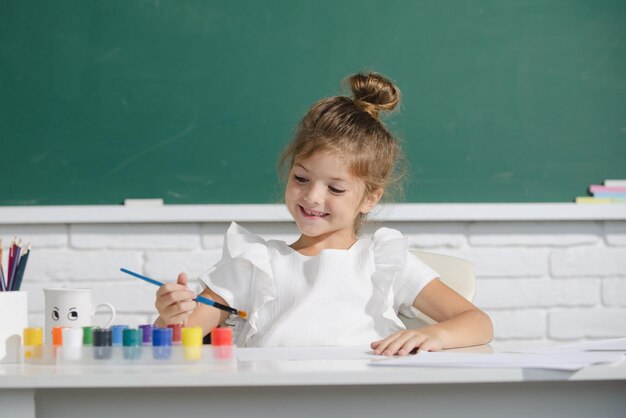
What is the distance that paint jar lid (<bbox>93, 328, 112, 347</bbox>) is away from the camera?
38.2 inches

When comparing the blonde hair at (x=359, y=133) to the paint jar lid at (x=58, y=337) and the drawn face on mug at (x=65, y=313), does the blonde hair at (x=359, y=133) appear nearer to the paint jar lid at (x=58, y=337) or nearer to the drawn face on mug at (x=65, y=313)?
the drawn face on mug at (x=65, y=313)

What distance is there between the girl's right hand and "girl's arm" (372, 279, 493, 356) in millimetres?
293

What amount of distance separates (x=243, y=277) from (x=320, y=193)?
0.70 ft

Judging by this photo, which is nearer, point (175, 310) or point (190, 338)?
point (190, 338)

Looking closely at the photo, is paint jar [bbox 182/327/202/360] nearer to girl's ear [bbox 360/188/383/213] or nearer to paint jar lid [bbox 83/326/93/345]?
paint jar lid [bbox 83/326/93/345]

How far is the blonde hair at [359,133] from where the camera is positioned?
1.63 m

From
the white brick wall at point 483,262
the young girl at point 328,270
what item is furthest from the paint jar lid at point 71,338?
the white brick wall at point 483,262

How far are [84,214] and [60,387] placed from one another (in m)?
1.55

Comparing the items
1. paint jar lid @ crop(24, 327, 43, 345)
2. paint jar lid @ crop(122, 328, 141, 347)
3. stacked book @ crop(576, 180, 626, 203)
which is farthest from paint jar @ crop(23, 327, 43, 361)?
stacked book @ crop(576, 180, 626, 203)

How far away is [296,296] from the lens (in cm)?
157

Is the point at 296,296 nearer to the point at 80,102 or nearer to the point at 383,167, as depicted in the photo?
the point at 383,167

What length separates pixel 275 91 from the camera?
97.1 inches

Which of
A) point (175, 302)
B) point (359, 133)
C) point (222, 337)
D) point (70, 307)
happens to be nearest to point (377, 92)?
point (359, 133)

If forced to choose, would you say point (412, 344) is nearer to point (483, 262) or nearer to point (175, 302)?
point (175, 302)
